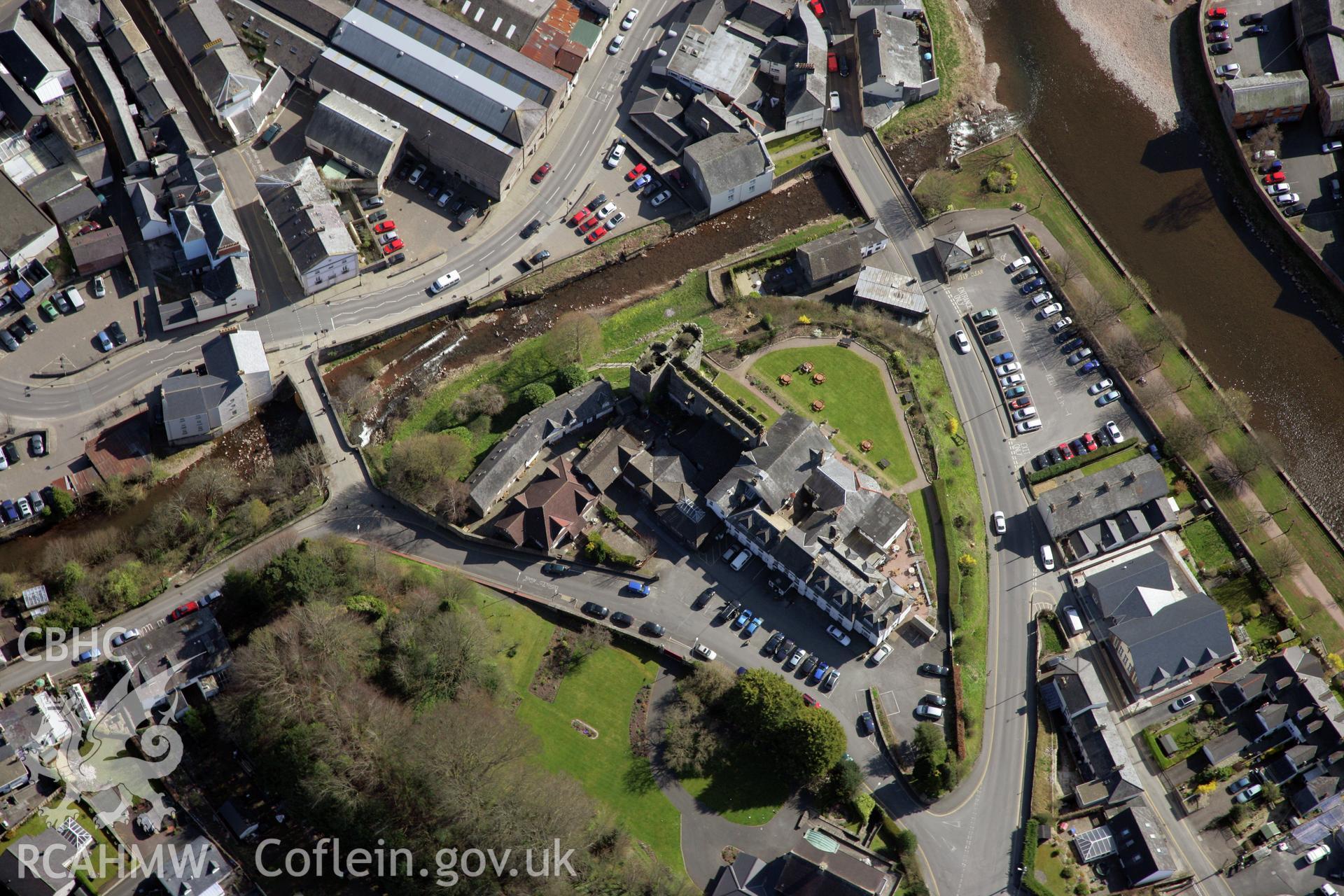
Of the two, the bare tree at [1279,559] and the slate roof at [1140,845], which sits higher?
the bare tree at [1279,559]

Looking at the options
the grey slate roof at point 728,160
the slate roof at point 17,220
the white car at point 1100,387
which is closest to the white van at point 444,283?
the grey slate roof at point 728,160

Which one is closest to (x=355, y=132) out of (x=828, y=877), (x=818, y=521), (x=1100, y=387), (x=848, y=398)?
(x=848, y=398)

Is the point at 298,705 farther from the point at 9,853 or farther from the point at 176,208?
the point at 176,208

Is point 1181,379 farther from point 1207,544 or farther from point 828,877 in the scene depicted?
point 828,877

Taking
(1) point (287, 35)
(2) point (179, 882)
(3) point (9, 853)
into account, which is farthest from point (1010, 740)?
(1) point (287, 35)

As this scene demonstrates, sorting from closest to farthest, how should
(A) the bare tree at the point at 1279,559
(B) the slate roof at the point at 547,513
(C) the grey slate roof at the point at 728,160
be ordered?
(B) the slate roof at the point at 547,513 < (A) the bare tree at the point at 1279,559 < (C) the grey slate roof at the point at 728,160

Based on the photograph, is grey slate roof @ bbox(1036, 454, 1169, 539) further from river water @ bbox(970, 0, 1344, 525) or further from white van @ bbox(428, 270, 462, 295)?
white van @ bbox(428, 270, 462, 295)

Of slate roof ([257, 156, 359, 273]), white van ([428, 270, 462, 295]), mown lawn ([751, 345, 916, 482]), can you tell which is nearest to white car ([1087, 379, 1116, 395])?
mown lawn ([751, 345, 916, 482])

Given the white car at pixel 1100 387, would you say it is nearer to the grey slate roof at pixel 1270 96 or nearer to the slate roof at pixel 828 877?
the grey slate roof at pixel 1270 96
